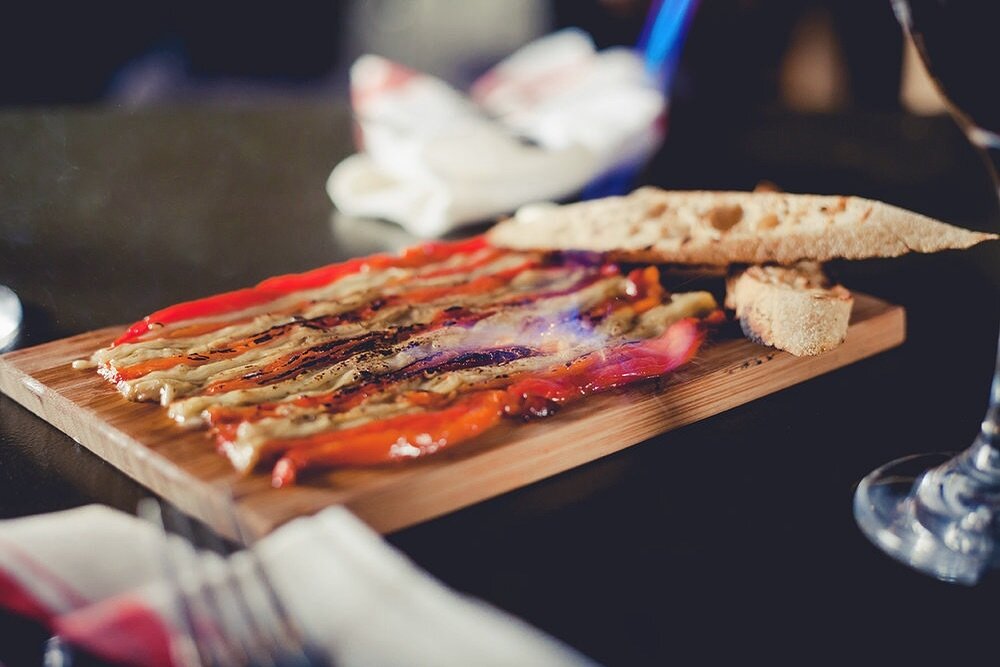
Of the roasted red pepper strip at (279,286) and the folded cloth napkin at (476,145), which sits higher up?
the folded cloth napkin at (476,145)

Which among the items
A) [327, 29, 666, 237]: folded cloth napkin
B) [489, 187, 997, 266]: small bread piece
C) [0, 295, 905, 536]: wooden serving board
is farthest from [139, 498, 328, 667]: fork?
[327, 29, 666, 237]: folded cloth napkin

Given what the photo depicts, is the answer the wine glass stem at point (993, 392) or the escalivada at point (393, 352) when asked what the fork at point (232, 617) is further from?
the wine glass stem at point (993, 392)

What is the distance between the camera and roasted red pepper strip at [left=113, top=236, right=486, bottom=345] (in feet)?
4.84

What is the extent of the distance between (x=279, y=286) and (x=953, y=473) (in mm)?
1018

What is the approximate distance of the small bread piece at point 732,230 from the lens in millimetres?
1474

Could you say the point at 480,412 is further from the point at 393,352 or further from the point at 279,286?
the point at 279,286

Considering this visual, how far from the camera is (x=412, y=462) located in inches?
41.0

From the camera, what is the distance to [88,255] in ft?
6.66

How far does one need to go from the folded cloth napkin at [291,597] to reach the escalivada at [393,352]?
0.17 meters

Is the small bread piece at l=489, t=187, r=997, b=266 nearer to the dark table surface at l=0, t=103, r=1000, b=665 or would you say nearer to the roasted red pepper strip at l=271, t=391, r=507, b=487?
the dark table surface at l=0, t=103, r=1000, b=665

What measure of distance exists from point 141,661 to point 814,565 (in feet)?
1.86

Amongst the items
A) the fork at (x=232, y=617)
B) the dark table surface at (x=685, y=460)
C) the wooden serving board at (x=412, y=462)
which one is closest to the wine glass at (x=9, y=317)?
the dark table surface at (x=685, y=460)

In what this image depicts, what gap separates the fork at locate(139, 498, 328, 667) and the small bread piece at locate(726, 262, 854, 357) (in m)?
0.78

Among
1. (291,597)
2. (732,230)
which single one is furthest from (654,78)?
(291,597)
